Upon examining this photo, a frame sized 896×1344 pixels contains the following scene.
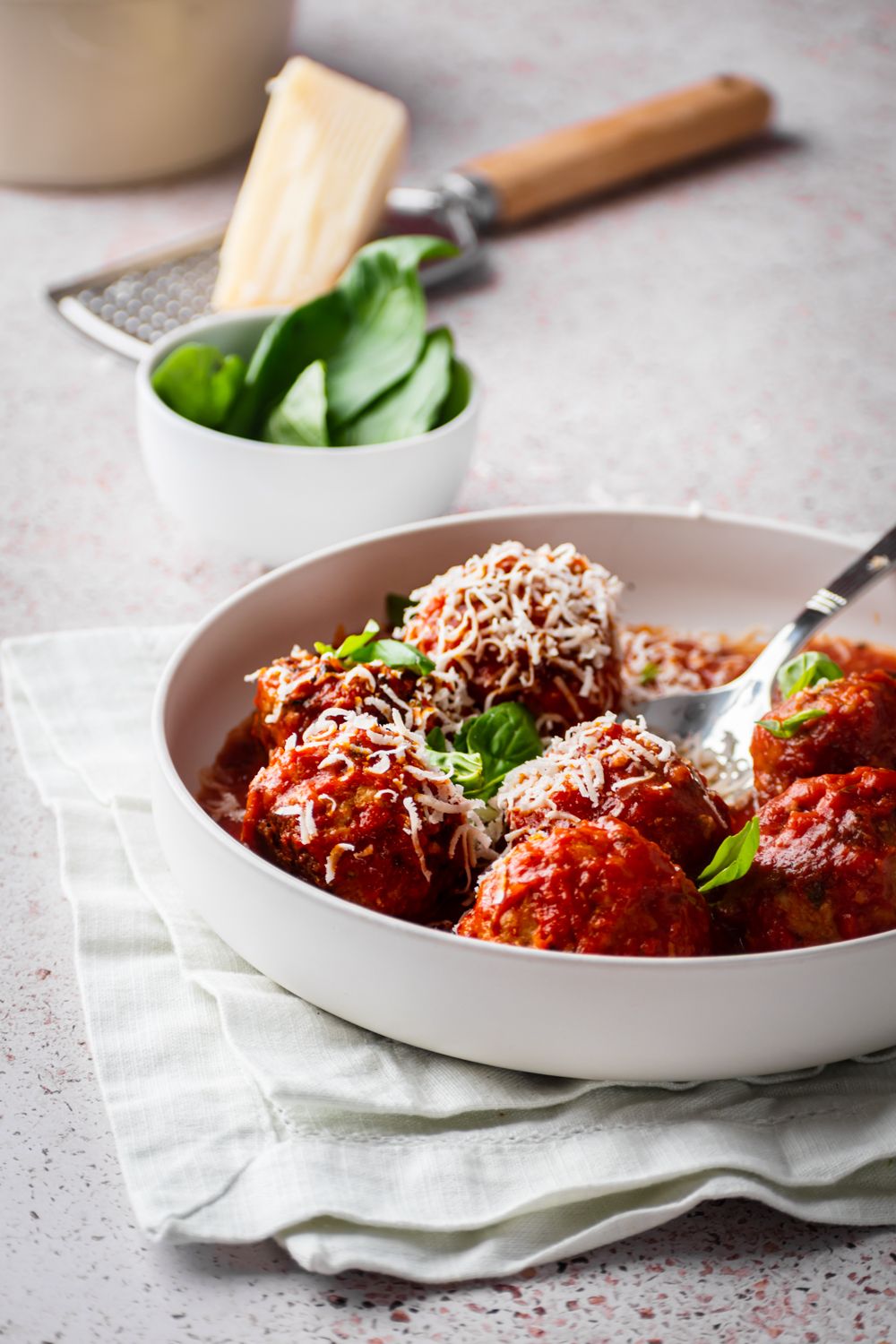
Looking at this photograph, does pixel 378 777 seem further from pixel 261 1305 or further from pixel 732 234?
pixel 732 234

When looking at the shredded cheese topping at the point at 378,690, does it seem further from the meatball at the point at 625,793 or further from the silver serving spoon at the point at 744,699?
the silver serving spoon at the point at 744,699

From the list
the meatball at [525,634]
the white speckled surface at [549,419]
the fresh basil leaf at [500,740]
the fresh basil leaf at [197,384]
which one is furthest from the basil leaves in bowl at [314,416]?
the fresh basil leaf at [500,740]

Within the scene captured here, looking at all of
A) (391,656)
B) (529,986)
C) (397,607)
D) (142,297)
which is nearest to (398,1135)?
(529,986)

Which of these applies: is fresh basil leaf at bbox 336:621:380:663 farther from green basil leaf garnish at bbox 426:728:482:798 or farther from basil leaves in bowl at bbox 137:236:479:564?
basil leaves in bowl at bbox 137:236:479:564

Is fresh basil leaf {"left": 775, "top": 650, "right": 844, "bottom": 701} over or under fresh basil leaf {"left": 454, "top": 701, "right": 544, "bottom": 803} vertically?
over

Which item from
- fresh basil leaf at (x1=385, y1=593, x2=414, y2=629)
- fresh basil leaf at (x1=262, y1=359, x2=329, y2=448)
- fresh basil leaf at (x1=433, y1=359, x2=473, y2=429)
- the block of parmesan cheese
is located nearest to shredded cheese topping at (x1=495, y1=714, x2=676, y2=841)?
fresh basil leaf at (x1=385, y1=593, x2=414, y2=629)
